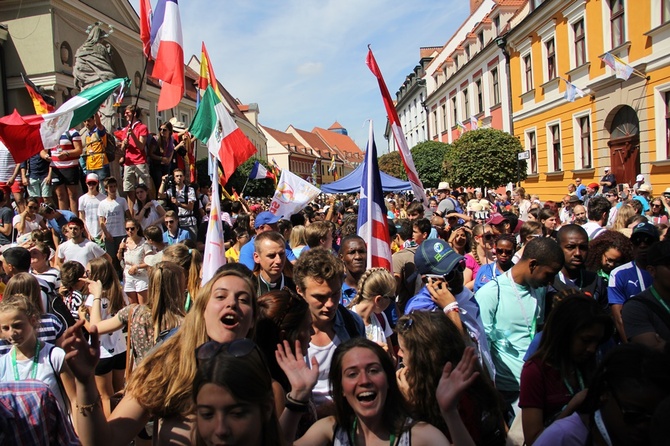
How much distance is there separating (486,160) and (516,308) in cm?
2220

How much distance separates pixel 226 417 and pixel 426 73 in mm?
56814

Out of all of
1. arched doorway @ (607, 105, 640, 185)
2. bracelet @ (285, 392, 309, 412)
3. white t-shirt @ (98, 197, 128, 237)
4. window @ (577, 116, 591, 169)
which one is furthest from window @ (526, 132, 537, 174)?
bracelet @ (285, 392, 309, 412)

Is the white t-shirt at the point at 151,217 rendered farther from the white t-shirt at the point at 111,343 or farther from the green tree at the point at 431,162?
the green tree at the point at 431,162

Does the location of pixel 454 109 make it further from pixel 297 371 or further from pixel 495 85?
pixel 297 371

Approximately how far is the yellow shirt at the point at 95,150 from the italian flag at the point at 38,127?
205 centimetres

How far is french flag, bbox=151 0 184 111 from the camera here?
833cm

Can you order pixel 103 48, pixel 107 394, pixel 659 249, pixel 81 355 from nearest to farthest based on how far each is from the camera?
1. pixel 81 355
2. pixel 659 249
3. pixel 107 394
4. pixel 103 48

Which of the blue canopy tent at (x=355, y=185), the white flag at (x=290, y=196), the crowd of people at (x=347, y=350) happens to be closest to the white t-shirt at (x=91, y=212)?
the crowd of people at (x=347, y=350)

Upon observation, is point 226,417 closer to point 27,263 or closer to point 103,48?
point 27,263

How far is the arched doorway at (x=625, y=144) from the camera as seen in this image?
1905 centimetres

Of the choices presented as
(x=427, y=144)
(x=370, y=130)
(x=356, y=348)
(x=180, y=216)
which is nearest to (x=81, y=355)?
(x=356, y=348)

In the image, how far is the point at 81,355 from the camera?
2.13m

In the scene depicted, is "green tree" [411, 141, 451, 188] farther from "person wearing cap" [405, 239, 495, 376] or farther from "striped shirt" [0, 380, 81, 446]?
"striped shirt" [0, 380, 81, 446]

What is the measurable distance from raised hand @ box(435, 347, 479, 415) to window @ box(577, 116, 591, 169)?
22508 millimetres
